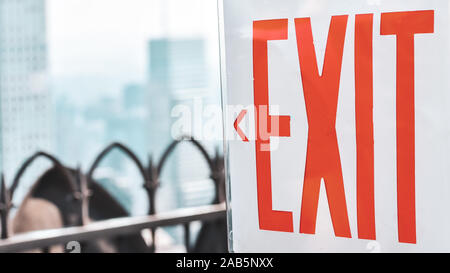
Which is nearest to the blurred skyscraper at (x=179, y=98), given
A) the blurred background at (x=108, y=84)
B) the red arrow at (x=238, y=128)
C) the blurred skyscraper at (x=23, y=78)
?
the blurred background at (x=108, y=84)

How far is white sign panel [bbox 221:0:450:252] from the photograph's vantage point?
709 millimetres

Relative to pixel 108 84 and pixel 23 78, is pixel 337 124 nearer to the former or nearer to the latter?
pixel 23 78

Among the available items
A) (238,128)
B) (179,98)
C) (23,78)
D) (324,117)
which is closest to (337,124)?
(324,117)

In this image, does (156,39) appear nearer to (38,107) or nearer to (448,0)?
(38,107)

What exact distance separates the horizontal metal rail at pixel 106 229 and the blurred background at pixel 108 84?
0.03m

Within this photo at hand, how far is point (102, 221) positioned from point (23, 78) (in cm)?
109

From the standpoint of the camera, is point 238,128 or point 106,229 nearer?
point 238,128

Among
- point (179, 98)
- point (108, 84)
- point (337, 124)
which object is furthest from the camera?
point (108, 84)

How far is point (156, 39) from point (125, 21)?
0.51 m

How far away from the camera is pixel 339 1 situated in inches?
29.0

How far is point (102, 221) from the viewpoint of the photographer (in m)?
1.40

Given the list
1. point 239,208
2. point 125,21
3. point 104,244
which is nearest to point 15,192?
point 104,244

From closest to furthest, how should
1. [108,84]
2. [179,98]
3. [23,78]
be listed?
[179,98] → [23,78] → [108,84]

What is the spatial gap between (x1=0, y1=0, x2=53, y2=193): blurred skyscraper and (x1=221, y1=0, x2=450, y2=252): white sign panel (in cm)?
105
